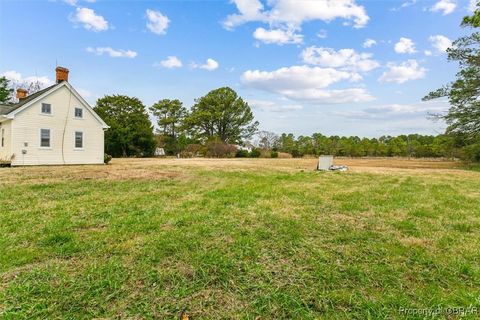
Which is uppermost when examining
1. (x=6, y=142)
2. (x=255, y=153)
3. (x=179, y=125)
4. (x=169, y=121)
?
(x=169, y=121)

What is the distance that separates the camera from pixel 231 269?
8.94ft

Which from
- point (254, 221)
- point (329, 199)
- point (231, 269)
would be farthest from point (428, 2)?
point (231, 269)

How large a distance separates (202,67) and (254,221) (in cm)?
2792

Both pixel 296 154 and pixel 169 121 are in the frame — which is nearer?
pixel 169 121

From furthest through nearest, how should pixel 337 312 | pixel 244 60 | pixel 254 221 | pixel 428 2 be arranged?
pixel 244 60, pixel 428 2, pixel 254 221, pixel 337 312

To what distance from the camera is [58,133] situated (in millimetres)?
17188

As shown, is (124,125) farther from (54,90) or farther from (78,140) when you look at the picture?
(54,90)

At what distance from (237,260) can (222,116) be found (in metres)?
49.2


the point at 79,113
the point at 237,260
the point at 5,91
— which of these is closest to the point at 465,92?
the point at 237,260

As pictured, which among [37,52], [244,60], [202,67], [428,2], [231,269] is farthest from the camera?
[202,67]

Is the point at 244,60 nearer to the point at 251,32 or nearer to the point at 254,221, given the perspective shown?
the point at 251,32

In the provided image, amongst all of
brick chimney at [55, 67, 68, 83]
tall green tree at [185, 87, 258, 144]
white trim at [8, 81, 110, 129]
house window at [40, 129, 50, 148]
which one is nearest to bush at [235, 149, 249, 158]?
tall green tree at [185, 87, 258, 144]

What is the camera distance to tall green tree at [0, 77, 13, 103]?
1336 inches

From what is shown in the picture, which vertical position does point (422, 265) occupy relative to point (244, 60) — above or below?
below
